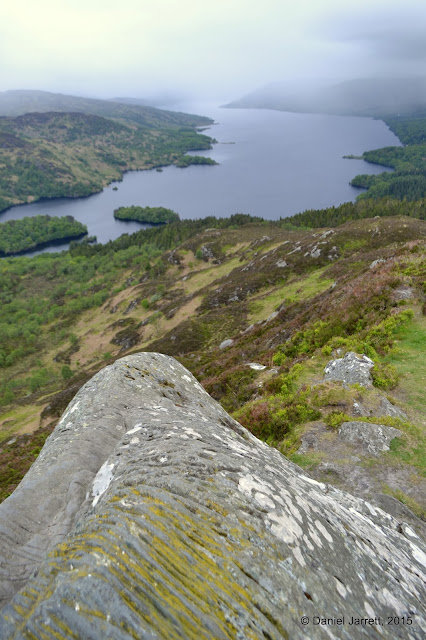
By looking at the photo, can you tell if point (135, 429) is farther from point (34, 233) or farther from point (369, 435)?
point (34, 233)

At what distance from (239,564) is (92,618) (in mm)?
1967

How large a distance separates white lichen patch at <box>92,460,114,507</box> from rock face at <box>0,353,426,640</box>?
Answer: 0.03 m

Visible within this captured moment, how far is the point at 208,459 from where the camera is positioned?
6.32 m

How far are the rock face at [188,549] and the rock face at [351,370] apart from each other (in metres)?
6.78

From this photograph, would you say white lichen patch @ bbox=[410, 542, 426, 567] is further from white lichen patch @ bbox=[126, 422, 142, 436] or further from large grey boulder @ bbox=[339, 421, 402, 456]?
white lichen patch @ bbox=[126, 422, 142, 436]

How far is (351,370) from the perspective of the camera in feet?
48.1

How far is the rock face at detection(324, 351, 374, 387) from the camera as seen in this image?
14.2 metres

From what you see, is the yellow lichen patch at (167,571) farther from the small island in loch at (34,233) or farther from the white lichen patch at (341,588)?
the small island in loch at (34,233)

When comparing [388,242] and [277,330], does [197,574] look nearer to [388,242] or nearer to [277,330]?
[277,330]

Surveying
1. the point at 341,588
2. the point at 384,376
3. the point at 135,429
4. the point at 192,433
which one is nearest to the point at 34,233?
the point at 135,429

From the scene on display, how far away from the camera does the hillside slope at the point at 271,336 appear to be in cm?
1226

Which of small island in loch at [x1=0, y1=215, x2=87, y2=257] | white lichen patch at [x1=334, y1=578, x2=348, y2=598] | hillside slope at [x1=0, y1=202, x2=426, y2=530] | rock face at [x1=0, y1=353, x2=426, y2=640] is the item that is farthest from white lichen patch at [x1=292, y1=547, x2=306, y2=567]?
small island in loch at [x1=0, y1=215, x2=87, y2=257]

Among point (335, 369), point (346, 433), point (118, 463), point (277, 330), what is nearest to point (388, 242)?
point (277, 330)

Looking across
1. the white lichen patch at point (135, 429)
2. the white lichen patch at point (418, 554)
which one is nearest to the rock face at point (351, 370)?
the white lichen patch at point (418, 554)
